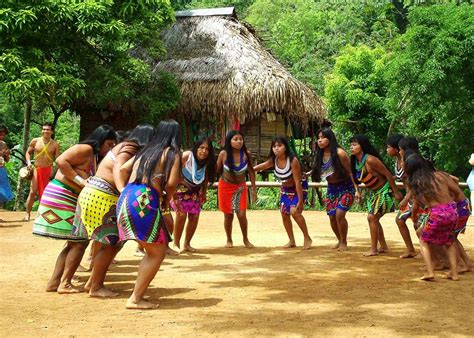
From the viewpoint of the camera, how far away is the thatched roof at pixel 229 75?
15.4 m

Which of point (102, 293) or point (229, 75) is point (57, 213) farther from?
point (229, 75)

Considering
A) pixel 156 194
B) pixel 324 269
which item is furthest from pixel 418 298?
pixel 156 194

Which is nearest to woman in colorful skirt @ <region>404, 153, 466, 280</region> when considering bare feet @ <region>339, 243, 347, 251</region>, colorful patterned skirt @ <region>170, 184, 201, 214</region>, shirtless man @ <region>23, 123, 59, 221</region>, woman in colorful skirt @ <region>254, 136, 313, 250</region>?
bare feet @ <region>339, 243, 347, 251</region>

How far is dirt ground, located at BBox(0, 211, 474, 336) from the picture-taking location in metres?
4.43

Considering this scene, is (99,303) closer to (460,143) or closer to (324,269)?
(324,269)

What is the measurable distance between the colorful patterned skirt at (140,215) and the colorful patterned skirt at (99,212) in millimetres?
420

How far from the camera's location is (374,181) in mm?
7695

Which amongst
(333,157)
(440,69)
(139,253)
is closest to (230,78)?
(440,69)

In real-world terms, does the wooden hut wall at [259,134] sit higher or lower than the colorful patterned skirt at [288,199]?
higher

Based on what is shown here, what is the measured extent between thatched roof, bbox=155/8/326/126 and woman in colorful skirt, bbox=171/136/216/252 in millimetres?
7442

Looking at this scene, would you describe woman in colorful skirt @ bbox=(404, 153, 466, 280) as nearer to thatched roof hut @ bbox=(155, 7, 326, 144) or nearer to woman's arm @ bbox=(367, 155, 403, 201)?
woman's arm @ bbox=(367, 155, 403, 201)

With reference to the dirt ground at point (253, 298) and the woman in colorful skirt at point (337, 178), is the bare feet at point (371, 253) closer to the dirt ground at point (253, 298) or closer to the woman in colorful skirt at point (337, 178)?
the dirt ground at point (253, 298)

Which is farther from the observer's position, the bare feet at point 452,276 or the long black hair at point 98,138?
the bare feet at point 452,276

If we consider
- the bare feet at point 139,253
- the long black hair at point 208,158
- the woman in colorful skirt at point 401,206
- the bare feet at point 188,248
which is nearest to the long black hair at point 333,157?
the woman in colorful skirt at point 401,206
